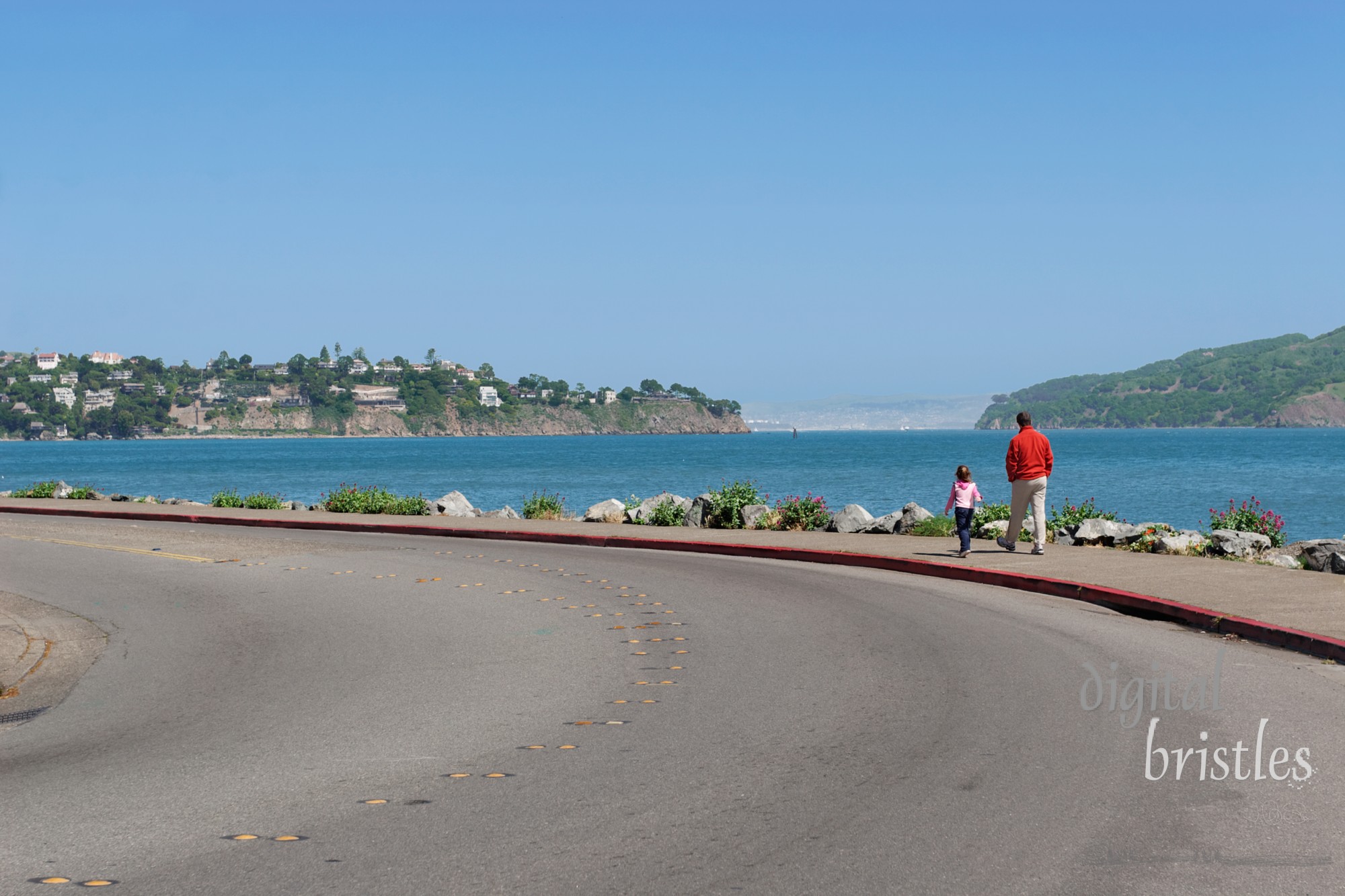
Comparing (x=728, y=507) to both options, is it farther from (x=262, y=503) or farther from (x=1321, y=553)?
(x=262, y=503)

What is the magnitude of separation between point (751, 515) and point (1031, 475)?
28.3 feet

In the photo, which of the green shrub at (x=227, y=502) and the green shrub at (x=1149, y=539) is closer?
the green shrub at (x=1149, y=539)

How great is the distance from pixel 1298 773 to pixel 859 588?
29.3ft

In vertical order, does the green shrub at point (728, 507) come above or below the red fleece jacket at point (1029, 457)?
below

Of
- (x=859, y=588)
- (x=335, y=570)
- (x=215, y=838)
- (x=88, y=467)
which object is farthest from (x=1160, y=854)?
(x=88, y=467)

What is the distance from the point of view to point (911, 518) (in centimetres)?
2330

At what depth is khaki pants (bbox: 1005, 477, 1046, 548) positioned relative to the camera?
58.9 ft

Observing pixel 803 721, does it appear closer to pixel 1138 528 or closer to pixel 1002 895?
pixel 1002 895

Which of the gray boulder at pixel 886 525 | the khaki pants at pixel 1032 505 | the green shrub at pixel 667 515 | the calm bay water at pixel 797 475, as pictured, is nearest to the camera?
the khaki pants at pixel 1032 505

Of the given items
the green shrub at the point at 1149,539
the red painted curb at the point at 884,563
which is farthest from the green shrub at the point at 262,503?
the green shrub at the point at 1149,539

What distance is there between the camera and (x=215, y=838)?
5758mm

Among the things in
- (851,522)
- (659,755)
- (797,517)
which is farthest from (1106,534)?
(659,755)

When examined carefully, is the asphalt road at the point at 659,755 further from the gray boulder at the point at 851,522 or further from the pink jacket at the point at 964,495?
the gray boulder at the point at 851,522

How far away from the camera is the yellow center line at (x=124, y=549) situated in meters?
20.0
